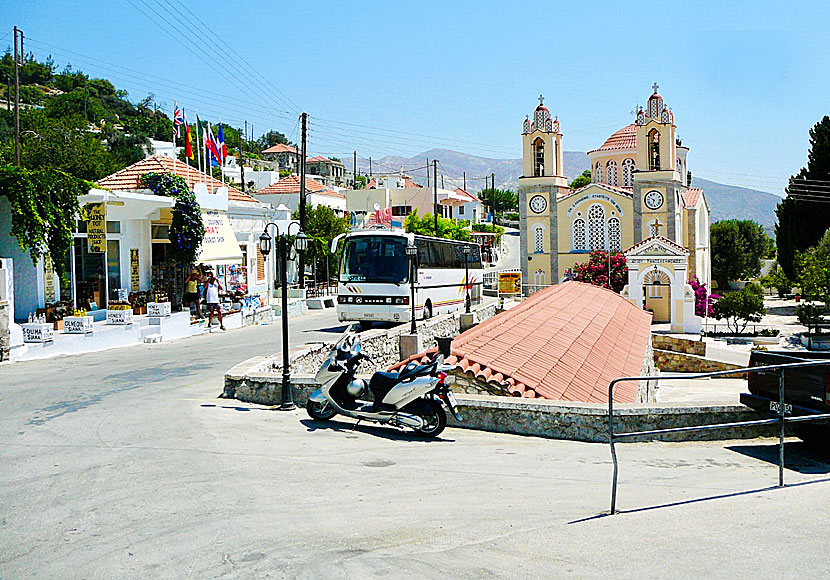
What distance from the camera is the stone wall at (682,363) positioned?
94.8ft

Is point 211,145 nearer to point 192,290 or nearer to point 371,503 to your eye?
point 192,290

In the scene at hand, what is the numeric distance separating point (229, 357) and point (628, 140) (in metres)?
49.9

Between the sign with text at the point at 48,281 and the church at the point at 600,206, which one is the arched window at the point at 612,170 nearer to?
the church at the point at 600,206

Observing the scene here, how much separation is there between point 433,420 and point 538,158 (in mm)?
47964

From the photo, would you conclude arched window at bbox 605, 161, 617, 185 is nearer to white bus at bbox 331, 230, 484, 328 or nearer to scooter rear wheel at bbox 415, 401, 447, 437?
white bus at bbox 331, 230, 484, 328

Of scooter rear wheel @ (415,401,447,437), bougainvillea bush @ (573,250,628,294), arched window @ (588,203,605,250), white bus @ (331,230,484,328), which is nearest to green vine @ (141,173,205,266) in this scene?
white bus @ (331,230,484,328)

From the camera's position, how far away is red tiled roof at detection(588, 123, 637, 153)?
202ft

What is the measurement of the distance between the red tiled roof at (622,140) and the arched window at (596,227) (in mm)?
9444

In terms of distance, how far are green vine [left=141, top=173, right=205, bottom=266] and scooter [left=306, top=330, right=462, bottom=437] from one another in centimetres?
1768

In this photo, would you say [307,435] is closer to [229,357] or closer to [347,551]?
[347,551]

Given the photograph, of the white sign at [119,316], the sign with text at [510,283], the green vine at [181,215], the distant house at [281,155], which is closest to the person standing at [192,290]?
the green vine at [181,215]

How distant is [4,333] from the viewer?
1745 cm

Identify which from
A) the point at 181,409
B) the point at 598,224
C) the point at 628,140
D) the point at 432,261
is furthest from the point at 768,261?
the point at 181,409

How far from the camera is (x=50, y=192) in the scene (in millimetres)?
20094
